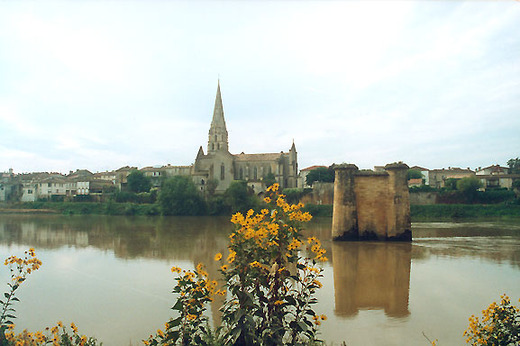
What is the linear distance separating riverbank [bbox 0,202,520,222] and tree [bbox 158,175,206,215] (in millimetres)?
1543

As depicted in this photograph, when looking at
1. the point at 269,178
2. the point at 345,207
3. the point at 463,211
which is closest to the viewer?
the point at 345,207

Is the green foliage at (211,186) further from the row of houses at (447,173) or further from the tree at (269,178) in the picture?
the row of houses at (447,173)

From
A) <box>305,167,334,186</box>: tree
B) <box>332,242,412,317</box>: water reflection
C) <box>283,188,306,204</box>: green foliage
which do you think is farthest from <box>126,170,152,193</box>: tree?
<box>332,242,412,317</box>: water reflection

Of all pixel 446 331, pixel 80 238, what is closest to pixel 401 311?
pixel 446 331

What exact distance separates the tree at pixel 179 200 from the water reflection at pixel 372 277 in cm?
3569

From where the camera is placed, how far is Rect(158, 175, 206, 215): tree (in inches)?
2023

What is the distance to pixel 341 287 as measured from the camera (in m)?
10.7

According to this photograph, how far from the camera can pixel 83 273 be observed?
1318 centimetres

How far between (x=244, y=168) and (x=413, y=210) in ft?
125

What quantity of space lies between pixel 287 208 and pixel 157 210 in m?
49.4

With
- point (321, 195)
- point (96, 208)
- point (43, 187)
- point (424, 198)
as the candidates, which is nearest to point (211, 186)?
point (96, 208)

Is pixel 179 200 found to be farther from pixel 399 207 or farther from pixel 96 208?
pixel 399 207

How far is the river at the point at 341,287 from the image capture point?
7621 mm

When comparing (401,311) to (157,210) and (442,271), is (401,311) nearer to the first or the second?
(442,271)
